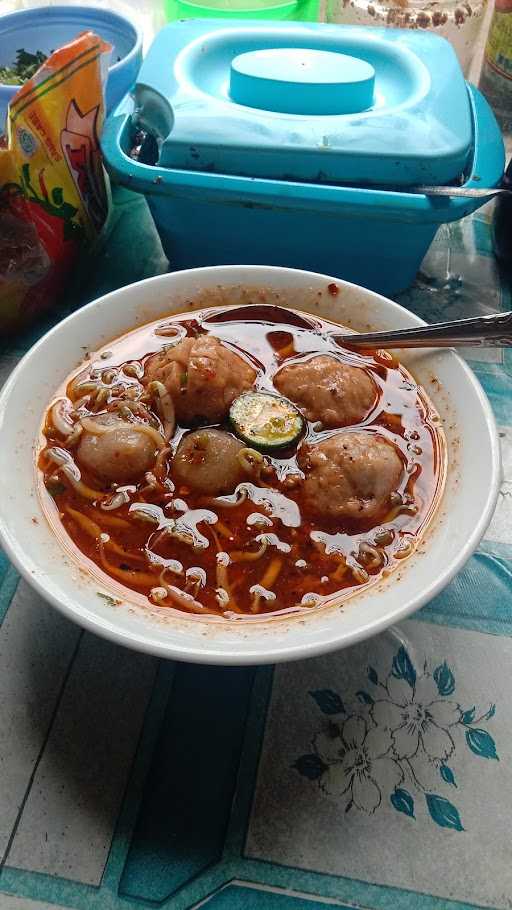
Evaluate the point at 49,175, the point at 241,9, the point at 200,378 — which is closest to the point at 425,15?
the point at 241,9

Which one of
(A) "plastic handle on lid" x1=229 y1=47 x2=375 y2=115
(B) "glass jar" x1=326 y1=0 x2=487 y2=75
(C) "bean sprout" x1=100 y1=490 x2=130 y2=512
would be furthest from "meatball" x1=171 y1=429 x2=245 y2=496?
(B) "glass jar" x1=326 y1=0 x2=487 y2=75

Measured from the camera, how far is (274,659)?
1110mm

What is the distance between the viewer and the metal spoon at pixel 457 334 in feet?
5.31

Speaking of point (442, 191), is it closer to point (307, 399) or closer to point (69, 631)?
point (307, 399)

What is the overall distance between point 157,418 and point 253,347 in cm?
39

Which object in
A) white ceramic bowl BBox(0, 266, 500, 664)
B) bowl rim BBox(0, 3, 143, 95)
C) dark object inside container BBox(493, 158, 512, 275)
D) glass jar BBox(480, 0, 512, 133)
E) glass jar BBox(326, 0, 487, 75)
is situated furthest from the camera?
glass jar BBox(326, 0, 487, 75)

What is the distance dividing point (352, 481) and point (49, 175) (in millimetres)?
1439

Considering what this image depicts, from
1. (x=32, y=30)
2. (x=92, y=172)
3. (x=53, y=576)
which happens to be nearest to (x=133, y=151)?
(x=92, y=172)

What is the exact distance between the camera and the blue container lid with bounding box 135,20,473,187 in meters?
1.95

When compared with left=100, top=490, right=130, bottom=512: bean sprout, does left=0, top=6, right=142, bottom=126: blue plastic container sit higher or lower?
higher

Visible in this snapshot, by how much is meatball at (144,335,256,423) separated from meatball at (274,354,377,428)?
0.46 ft

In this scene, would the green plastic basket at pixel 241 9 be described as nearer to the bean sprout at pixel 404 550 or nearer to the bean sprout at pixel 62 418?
the bean sprout at pixel 62 418

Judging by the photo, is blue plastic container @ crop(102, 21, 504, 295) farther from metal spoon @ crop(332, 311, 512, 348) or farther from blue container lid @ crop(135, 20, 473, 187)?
metal spoon @ crop(332, 311, 512, 348)

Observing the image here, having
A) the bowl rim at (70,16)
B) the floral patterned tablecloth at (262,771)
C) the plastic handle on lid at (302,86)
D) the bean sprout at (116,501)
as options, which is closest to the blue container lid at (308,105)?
the plastic handle on lid at (302,86)
